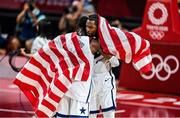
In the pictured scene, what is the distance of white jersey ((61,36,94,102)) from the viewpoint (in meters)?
8.06

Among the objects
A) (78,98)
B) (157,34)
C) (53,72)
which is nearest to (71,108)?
(78,98)

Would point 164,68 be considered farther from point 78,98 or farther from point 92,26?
point 78,98

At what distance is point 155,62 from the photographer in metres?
14.5

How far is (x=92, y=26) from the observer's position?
8.27m

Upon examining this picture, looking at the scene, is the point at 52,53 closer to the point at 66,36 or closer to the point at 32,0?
the point at 66,36

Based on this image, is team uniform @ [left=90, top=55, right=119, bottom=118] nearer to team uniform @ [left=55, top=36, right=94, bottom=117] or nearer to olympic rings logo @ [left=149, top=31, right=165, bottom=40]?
team uniform @ [left=55, top=36, right=94, bottom=117]

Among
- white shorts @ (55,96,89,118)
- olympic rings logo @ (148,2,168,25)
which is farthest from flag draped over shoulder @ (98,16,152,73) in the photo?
olympic rings logo @ (148,2,168,25)

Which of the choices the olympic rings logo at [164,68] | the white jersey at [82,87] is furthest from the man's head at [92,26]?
the olympic rings logo at [164,68]

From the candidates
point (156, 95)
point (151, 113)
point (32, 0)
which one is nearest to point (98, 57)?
point (151, 113)

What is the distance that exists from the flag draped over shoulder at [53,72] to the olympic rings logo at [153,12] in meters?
6.47

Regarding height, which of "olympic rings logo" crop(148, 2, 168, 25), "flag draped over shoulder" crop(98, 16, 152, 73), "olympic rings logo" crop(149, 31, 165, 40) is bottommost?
"flag draped over shoulder" crop(98, 16, 152, 73)

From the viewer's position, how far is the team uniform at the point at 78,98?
317 inches

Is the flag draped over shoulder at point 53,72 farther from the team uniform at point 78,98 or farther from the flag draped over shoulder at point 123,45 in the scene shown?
the flag draped over shoulder at point 123,45

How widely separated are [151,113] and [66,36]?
442 centimetres
